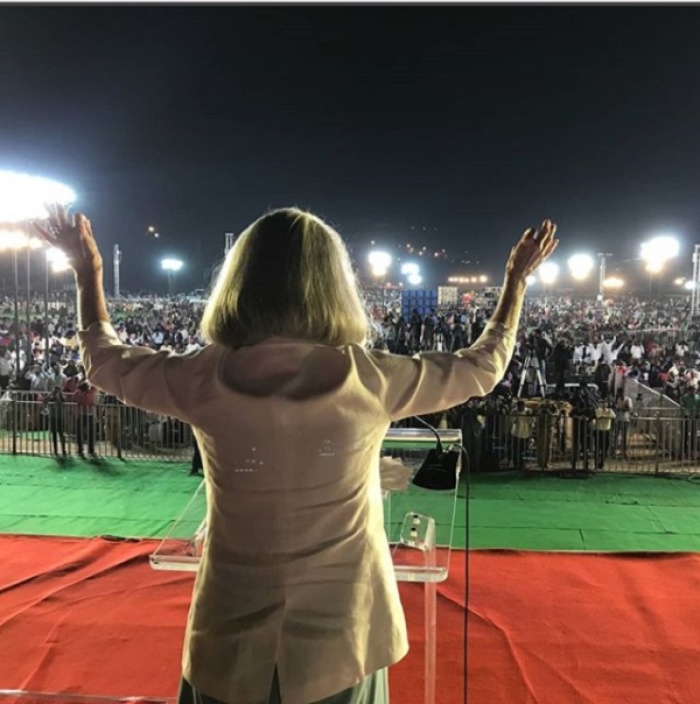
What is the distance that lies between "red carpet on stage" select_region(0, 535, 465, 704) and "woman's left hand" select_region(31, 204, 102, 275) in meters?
2.71

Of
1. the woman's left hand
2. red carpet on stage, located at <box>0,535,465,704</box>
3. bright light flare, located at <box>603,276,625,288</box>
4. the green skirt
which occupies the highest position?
bright light flare, located at <box>603,276,625,288</box>

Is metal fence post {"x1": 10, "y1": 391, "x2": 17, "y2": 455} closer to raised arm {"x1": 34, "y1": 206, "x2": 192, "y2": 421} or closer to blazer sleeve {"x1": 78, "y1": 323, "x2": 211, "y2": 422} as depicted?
raised arm {"x1": 34, "y1": 206, "x2": 192, "y2": 421}

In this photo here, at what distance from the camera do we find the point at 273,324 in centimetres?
127

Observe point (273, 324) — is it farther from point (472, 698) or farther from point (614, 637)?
point (614, 637)

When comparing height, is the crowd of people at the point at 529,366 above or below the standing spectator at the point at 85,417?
above

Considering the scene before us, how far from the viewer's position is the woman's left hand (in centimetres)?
161

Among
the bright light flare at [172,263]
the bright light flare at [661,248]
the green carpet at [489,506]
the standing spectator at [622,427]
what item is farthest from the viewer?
the bright light flare at [172,263]

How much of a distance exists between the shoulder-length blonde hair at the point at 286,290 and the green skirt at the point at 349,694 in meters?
0.65

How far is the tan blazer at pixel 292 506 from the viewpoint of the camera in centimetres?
122

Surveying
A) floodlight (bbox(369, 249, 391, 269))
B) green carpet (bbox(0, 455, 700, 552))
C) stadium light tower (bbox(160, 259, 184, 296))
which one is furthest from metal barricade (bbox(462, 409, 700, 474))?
stadium light tower (bbox(160, 259, 184, 296))

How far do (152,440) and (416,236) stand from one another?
47515 mm

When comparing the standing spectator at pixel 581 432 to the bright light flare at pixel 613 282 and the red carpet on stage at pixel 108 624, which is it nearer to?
the red carpet on stage at pixel 108 624

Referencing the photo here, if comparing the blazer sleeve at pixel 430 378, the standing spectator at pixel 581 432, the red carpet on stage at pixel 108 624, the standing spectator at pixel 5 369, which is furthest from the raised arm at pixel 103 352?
the standing spectator at pixel 5 369

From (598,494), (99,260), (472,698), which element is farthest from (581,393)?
(99,260)
